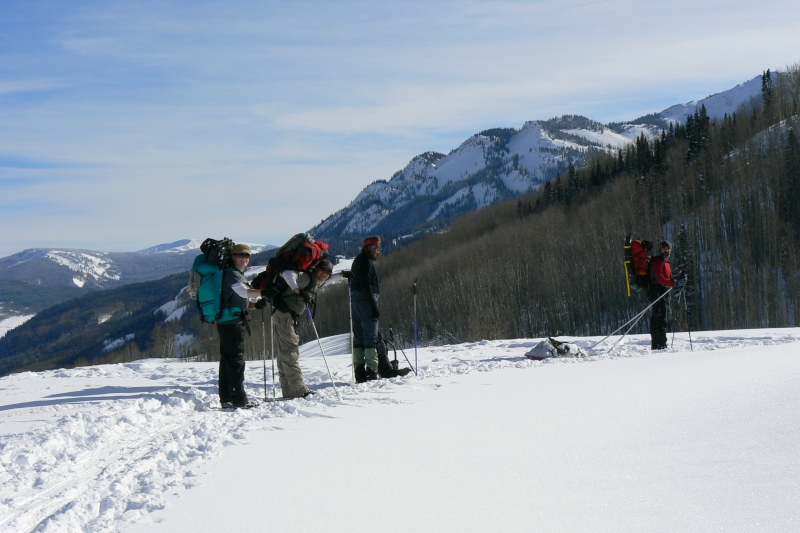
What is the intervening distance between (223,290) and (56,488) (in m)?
3.38

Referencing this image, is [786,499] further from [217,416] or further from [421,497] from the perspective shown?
[217,416]

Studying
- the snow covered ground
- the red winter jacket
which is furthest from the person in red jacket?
the snow covered ground

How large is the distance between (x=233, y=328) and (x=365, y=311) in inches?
85.0

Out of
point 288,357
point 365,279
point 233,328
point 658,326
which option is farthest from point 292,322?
point 658,326

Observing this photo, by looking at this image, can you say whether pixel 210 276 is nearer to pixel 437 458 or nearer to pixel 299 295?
pixel 299 295

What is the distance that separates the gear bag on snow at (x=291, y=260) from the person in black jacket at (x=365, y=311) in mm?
1084

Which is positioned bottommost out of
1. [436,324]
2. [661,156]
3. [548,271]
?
[436,324]

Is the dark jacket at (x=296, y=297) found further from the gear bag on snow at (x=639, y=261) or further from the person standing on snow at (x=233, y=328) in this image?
the gear bag on snow at (x=639, y=261)

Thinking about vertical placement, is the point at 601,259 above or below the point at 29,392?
above

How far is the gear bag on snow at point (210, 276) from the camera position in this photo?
24.3 ft

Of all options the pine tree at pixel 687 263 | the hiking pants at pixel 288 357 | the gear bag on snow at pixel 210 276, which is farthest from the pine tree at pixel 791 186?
the gear bag on snow at pixel 210 276

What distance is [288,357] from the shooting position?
26.0 ft

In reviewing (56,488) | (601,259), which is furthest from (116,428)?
(601,259)

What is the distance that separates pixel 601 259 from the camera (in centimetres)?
4922
